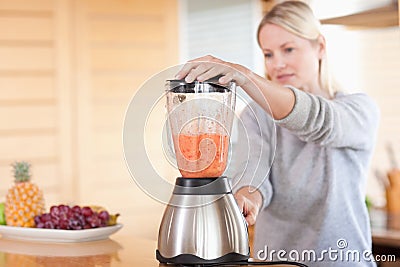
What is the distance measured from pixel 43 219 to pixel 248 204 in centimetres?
62

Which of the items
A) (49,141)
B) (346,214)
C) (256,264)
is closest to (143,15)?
(49,141)

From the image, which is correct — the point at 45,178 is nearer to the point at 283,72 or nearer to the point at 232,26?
the point at 232,26

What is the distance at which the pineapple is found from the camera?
7.63 feet

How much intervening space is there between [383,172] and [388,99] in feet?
1.15

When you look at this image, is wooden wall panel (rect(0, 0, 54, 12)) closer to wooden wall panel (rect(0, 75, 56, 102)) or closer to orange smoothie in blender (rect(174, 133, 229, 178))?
wooden wall panel (rect(0, 75, 56, 102))

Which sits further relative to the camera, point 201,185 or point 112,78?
point 112,78

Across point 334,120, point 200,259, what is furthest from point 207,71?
point 334,120

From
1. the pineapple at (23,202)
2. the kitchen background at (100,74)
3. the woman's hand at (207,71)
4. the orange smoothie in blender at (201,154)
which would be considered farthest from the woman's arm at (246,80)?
the kitchen background at (100,74)

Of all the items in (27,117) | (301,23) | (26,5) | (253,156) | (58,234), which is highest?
(26,5)

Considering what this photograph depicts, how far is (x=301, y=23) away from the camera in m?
2.33

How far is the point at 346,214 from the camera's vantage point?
2258 millimetres

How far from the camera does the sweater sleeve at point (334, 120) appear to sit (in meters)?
1.98

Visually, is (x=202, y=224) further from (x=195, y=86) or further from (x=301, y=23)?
(x=301, y=23)

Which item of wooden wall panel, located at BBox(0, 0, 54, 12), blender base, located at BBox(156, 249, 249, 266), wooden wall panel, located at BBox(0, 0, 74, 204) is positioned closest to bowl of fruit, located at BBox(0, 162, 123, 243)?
blender base, located at BBox(156, 249, 249, 266)
